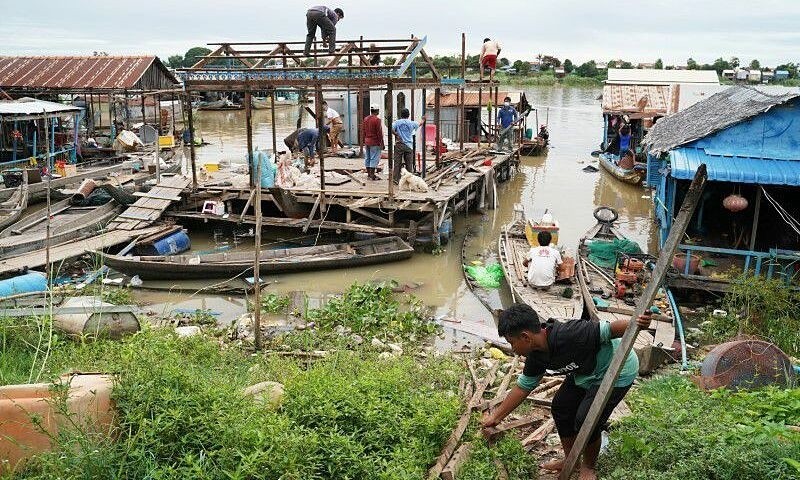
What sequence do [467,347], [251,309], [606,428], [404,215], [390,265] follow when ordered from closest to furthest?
[606,428] < [467,347] < [251,309] < [390,265] < [404,215]

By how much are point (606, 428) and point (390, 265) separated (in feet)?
24.4

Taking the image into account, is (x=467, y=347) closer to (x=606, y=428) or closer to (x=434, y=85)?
(x=606, y=428)

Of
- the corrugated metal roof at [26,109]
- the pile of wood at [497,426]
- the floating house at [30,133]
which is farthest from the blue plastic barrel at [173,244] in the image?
the pile of wood at [497,426]

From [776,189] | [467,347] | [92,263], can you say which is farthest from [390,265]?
[776,189]

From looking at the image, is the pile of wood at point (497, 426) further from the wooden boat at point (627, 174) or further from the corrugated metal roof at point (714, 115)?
the wooden boat at point (627, 174)

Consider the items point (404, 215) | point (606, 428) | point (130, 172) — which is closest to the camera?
point (606, 428)

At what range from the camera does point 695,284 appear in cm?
925

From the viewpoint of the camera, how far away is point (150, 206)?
43.7ft

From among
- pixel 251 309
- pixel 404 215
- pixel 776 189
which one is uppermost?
pixel 776 189

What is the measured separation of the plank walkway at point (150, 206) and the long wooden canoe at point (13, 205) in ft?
7.33

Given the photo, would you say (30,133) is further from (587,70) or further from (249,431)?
(587,70)

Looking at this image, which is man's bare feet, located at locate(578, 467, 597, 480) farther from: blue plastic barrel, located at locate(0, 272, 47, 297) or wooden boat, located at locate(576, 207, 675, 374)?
blue plastic barrel, located at locate(0, 272, 47, 297)

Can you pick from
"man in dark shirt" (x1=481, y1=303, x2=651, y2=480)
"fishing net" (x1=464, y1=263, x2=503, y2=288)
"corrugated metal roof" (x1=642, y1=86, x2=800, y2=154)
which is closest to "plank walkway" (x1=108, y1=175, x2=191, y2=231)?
"fishing net" (x1=464, y1=263, x2=503, y2=288)

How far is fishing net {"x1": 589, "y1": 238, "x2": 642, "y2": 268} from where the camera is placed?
10.5m
